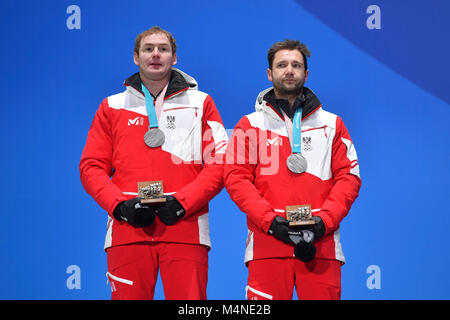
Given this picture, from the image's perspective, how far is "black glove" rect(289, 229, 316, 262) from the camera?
9.68ft

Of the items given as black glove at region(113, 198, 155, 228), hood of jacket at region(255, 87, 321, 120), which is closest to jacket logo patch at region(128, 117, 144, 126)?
black glove at region(113, 198, 155, 228)

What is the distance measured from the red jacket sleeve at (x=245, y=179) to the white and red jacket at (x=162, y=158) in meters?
0.09

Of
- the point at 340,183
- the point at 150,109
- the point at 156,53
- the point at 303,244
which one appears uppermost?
the point at 156,53

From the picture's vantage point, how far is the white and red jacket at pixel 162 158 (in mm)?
3148

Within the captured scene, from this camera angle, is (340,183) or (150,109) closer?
(340,183)

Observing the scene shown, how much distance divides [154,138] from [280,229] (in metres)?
0.77

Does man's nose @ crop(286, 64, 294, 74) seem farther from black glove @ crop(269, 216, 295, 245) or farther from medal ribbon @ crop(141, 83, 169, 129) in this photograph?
black glove @ crop(269, 216, 295, 245)

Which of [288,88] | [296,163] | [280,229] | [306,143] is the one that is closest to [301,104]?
[288,88]

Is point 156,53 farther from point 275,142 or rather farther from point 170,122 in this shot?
point 275,142

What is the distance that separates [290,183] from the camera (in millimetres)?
3166

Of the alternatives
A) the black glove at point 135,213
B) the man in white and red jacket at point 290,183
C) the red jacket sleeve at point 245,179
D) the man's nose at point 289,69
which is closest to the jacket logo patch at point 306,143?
the man in white and red jacket at point 290,183

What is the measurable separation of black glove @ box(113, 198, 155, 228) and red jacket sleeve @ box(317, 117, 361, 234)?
781 millimetres

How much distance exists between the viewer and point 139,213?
3006mm
